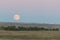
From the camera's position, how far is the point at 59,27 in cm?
2653

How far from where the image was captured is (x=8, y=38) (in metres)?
14.5

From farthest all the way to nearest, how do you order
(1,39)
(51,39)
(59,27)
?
(59,27) < (51,39) < (1,39)

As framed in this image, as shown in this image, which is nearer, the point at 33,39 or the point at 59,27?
the point at 33,39

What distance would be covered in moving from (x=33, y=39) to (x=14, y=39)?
1.28m

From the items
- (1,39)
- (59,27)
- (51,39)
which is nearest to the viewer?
(1,39)

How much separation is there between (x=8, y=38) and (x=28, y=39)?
134cm

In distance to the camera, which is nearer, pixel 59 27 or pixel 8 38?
pixel 8 38

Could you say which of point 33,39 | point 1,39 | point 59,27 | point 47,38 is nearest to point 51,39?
point 47,38

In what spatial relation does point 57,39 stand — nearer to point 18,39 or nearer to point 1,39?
point 18,39

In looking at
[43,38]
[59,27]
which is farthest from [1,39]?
[59,27]

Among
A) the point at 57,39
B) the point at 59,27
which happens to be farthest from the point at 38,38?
the point at 59,27

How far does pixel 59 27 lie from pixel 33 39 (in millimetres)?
12534

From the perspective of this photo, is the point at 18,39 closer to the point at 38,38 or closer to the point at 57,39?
the point at 38,38

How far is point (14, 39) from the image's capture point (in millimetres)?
14172
